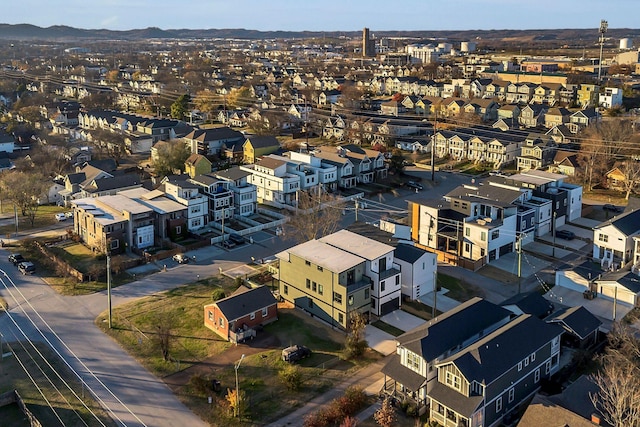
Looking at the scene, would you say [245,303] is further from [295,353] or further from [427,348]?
[427,348]

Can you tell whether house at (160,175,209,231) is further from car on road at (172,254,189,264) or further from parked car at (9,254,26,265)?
parked car at (9,254,26,265)

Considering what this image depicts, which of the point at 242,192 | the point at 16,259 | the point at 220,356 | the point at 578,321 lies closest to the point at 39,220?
the point at 16,259

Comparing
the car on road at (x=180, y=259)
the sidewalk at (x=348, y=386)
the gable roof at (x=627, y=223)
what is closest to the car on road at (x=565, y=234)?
the gable roof at (x=627, y=223)

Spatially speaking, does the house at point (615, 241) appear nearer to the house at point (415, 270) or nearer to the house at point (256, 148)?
the house at point (415, 270)

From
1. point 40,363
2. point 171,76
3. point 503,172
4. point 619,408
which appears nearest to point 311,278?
point 40,363

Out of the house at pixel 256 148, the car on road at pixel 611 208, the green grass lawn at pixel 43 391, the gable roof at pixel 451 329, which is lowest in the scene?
the green grass lawn at pixel 43 391
